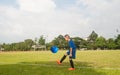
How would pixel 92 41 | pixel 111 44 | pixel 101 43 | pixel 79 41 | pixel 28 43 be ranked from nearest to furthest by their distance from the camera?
pixel 111 44 < pixel 101 43 < pixel 79 41 < pixel 28 43 < pixel 92 41

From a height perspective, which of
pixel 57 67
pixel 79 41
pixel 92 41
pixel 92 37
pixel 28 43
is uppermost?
pixel 92 37

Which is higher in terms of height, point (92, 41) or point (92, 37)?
point (92, 37)

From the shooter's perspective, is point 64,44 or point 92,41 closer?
point 64,44

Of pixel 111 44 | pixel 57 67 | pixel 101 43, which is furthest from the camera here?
pixel 101 43

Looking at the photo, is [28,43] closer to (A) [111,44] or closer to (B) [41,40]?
(B) [41,40]

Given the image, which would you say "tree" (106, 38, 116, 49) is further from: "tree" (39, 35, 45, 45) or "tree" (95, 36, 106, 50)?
"tree" (39, 35, 45, 45)

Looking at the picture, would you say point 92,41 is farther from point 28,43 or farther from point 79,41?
point 28,43

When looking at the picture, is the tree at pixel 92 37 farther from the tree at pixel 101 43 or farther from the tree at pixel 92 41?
the tree at pixel 101 43

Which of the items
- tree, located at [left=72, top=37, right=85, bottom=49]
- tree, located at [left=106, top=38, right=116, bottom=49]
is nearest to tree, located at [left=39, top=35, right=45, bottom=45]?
tree, located at [left=72, top=37, right=85, bottom=49]

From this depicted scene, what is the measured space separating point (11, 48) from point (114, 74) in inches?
4863

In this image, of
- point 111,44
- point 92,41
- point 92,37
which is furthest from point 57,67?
point 92,37

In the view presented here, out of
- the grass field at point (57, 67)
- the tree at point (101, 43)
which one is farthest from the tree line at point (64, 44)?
the grass field at point (57, 67)

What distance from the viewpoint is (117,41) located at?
12319cm

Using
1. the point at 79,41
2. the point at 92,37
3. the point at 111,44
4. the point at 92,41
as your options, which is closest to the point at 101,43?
the point at 111,44
